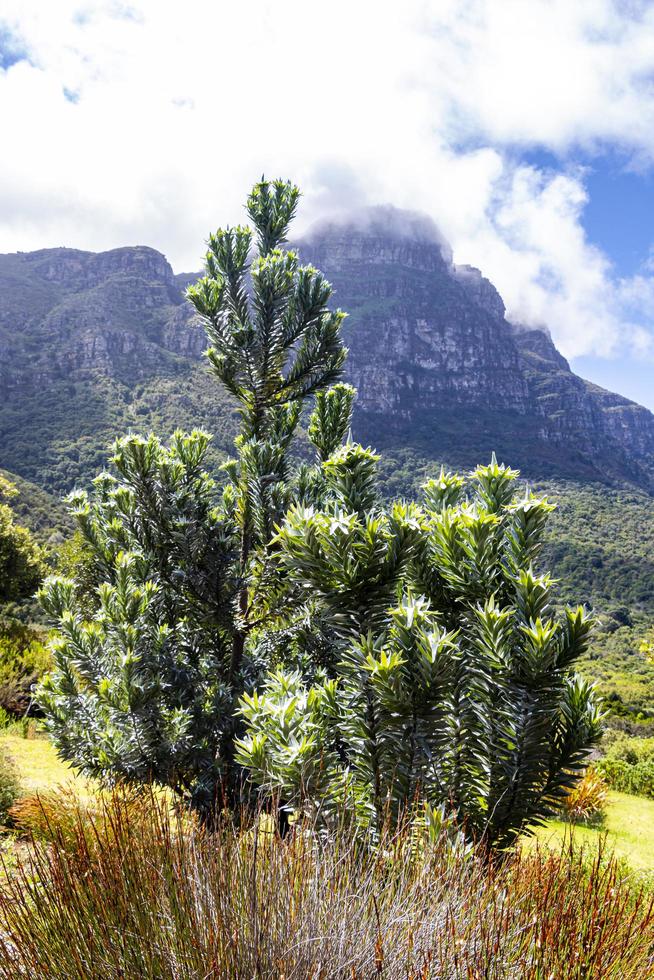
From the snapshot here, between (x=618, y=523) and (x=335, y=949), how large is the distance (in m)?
128

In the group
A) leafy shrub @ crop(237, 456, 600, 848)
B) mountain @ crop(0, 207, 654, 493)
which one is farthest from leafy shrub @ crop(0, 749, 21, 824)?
mountain @ crop(0, 207, 654, 493)

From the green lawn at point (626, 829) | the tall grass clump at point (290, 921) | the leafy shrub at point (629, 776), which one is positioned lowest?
the leafy shrub at point (629, 776)

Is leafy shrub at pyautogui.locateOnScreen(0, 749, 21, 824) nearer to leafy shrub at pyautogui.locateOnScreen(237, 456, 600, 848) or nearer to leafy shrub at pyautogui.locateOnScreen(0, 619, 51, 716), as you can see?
leafy shrub at pyautogui.locateOnScreen(0, 619, 51, 716)

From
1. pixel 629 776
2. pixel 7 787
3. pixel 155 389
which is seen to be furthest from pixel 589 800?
pixel 155 389

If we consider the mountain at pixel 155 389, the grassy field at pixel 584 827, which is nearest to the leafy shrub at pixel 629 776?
the grassy field at pixel 584 827

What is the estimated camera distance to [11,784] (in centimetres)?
636

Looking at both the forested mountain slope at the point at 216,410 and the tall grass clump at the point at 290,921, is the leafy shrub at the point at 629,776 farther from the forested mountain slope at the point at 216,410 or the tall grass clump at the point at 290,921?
the forested mountain slope at the point at 216,410

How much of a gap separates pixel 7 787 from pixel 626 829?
1077 cm

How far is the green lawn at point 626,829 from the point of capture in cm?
803

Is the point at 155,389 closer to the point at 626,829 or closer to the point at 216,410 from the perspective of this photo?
the point at 216,410

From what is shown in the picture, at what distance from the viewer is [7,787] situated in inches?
247

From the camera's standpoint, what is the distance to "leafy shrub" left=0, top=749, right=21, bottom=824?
19.8 ft

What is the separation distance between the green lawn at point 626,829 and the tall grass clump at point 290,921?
22.1 ft

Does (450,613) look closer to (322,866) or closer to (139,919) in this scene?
(322,866)
